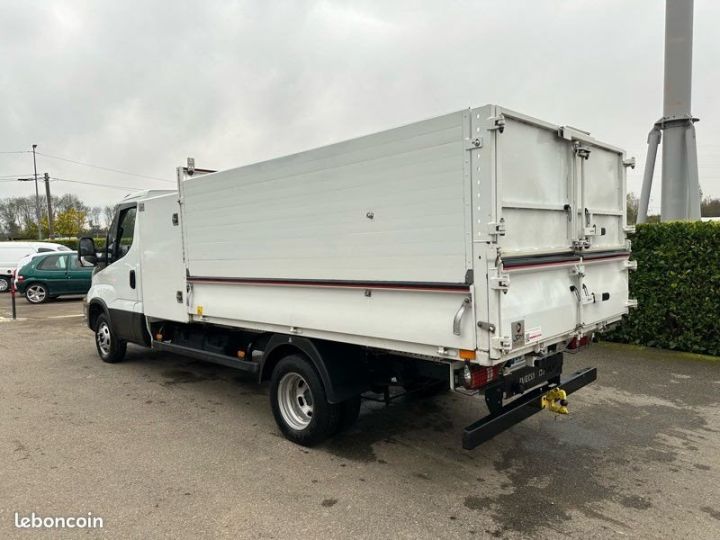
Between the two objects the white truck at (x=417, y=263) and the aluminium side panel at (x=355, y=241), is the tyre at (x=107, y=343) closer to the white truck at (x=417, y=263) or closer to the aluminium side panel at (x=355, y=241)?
the white truck at (x=417, y=263)

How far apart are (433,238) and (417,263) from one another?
0.22 metres

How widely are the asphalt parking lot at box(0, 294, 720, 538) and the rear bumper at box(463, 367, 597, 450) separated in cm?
47

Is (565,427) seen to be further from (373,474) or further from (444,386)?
(373,474)

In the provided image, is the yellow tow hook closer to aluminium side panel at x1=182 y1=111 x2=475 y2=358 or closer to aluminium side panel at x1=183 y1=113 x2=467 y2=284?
aluminium side panel at x1=182 y1=111 x2=475 y2=358

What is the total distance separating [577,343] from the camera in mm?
4500

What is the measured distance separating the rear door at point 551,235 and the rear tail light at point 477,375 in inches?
9.3

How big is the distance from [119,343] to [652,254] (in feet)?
27.4

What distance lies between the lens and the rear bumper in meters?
3.62

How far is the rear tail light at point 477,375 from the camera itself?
11.7 feet

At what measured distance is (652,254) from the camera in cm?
801

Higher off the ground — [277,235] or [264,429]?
[277,235]

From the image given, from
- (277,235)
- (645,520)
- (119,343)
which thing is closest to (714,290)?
(645,520)

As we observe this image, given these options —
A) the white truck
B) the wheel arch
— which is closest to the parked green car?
the wheel arch

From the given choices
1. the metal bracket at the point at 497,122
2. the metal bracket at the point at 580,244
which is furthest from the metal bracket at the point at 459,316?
the metal bracket at the point at 580,244
